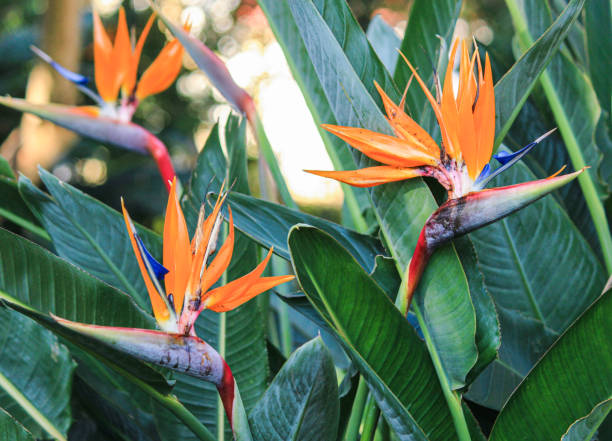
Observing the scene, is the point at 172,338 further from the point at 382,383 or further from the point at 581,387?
the point at 581,387

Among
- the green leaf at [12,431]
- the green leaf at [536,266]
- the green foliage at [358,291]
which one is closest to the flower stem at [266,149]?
the green foliage at [358,291]

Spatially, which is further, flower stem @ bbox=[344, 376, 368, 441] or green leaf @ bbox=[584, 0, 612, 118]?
green leaf @ bbox=[584, 0, 612, 118]

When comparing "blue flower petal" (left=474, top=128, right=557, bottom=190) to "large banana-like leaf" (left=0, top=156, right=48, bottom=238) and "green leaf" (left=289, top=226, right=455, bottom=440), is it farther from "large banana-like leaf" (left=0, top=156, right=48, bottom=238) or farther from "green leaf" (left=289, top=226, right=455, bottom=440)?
"large banana-like leaf" (left=0, top=156, right=48, bottom=238)

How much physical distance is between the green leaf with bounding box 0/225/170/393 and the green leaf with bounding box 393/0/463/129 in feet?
1.22

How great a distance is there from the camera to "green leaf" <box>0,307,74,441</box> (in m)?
0.57

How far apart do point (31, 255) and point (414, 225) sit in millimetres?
339

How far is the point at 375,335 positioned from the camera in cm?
46

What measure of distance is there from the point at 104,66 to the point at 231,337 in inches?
13.8

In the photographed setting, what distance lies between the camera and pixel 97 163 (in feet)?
13.3

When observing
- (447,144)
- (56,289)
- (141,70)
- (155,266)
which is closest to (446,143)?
(447,144)

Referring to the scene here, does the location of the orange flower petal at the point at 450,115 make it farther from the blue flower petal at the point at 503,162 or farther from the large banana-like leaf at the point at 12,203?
the large banana-like leaf at the point at 12,203

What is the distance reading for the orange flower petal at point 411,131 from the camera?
46 cm

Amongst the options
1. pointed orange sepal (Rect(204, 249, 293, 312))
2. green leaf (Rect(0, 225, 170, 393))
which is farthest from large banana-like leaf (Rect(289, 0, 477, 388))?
green leaf (Rect(0, 225, 170, 393))

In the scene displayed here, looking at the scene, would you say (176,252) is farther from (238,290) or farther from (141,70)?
(141,70)
